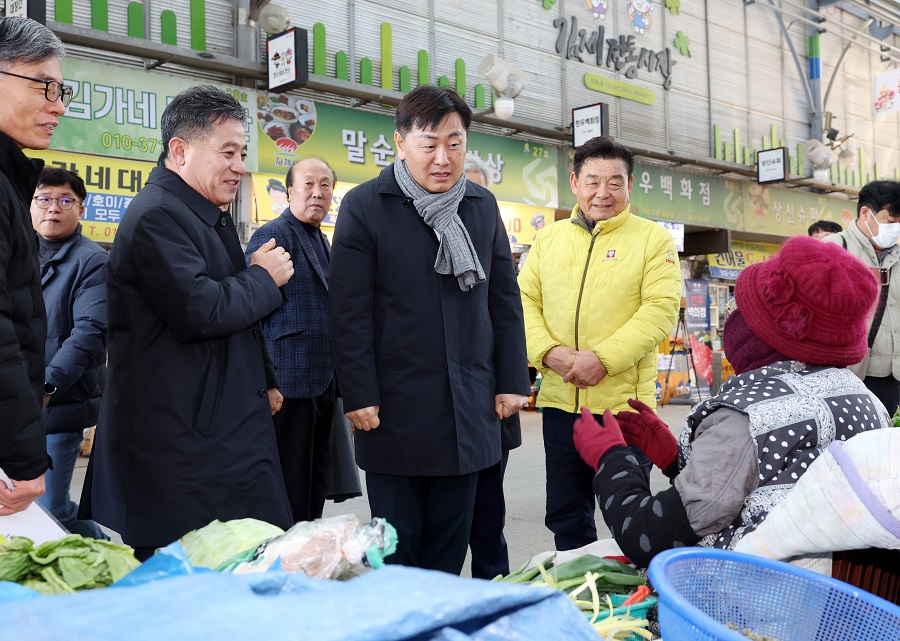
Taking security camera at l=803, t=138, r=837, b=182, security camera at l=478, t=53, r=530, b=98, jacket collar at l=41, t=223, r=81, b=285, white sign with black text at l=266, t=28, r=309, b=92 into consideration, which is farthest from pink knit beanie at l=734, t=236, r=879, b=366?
security camera at l=803, t=138, r=837, b=182

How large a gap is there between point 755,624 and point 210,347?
1440 millimetres

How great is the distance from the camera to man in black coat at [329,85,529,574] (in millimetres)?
2457

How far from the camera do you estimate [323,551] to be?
3.84 ft

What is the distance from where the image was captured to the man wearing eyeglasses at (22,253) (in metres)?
1.74

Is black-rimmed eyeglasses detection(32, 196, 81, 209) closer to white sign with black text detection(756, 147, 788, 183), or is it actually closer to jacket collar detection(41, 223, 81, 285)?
jacket collar detection(41, 223, 81, 285)

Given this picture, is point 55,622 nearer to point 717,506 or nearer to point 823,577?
point 823,577

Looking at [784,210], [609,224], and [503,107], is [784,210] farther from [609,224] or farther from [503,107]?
[609,224]

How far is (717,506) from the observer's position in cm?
155

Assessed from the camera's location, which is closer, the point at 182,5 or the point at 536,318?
the point at 536,318

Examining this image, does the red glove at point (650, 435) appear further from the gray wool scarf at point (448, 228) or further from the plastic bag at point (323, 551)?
the plastic bag at point (323, 551)

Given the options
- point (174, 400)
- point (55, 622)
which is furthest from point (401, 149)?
point (55, 622)

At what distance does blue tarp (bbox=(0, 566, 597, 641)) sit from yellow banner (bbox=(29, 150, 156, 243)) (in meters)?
6.70

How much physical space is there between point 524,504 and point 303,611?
4.51 meters

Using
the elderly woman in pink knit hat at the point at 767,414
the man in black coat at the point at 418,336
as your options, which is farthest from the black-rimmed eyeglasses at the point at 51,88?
the elderly woman in pink knit hat at the point at 767,414
